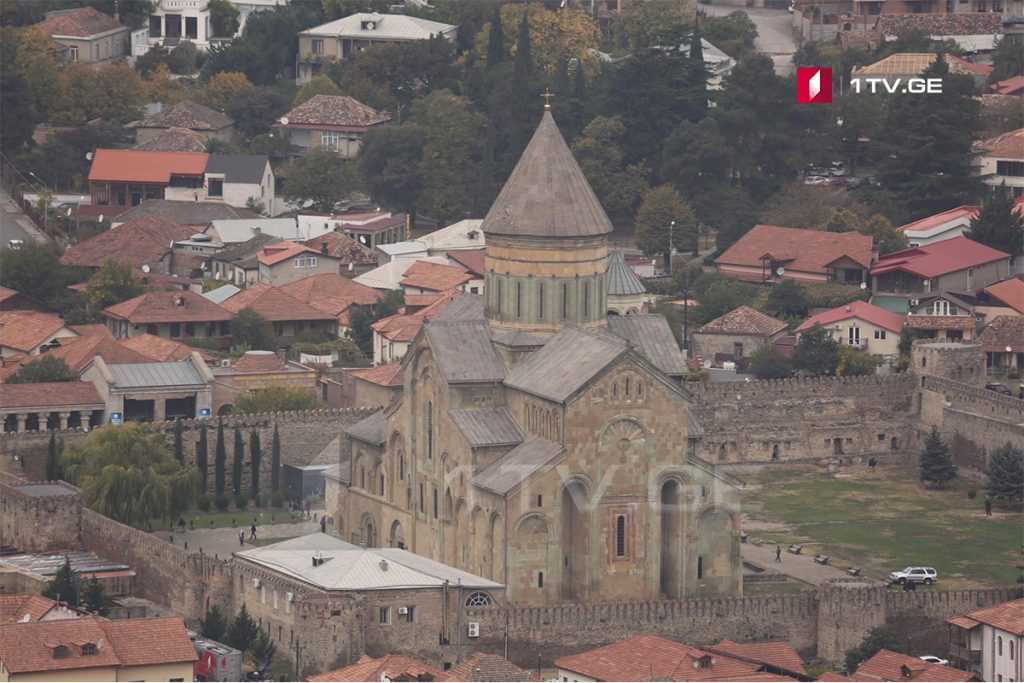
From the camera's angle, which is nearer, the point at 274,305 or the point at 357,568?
the point at 357,568

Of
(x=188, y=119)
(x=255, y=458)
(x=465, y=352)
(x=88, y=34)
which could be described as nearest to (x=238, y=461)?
(x=255, y=458)

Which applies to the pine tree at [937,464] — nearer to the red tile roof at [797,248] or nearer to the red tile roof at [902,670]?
the red tile roof at [797,248]

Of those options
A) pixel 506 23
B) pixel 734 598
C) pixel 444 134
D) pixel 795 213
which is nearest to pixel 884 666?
pixel 734 598

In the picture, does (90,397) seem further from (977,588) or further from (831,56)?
(831,56)

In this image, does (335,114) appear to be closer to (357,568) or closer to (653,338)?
(653,338)

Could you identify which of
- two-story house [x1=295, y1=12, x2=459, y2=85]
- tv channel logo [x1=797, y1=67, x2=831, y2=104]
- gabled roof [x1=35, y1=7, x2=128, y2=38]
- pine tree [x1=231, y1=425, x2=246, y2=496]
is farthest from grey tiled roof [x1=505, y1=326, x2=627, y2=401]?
two-story house [x1=295, y1=12, x2=459, y2=85]
